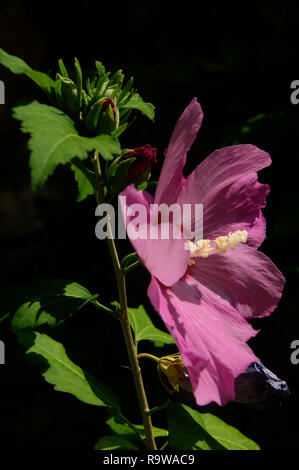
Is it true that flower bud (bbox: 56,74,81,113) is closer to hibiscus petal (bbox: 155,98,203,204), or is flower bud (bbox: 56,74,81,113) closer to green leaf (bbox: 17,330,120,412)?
hibiscus petal (bbox: 155,98,203,204)

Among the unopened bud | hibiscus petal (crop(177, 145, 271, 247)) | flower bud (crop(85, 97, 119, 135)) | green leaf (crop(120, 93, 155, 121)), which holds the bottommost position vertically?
the unopened bud

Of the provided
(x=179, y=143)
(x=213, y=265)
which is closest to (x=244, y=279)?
(x=213, y=265)

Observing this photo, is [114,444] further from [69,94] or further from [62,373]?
[69,94]

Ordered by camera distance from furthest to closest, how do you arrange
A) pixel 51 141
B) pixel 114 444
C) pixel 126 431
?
pixel 126 431 < pixel 114 444 < pixel 51 141

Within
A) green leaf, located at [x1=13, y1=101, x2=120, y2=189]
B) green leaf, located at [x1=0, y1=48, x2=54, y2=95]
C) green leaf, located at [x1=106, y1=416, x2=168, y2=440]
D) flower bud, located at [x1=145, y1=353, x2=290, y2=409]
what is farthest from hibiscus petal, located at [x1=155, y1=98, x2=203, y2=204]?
green leaf, located at [x1=106, y1=416, x2=168, y2=440]

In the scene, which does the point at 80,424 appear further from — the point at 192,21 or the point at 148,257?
the point at 192,21
